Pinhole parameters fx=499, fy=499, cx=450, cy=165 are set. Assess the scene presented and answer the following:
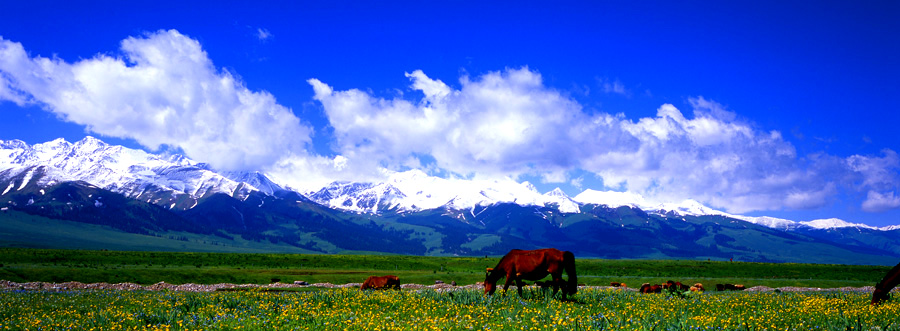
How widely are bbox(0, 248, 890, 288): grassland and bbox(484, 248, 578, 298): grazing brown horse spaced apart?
40.5 metres

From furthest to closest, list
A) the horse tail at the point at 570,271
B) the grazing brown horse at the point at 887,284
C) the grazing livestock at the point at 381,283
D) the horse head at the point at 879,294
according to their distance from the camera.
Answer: the grazing livestock at the point at 381,283 < the horse tail at the point at 570,271 < the horse head at the point at 879,294 < the grazing brown horse at the point at 887,284

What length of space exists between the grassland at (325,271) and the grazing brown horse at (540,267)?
133 ft

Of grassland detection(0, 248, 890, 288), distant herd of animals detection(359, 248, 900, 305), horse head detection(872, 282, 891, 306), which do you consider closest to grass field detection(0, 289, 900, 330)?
horse head detection(872, 282, 891, 306)

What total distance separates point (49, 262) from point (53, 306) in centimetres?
7871

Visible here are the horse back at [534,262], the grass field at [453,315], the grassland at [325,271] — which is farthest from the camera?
the grassland at [325,271]

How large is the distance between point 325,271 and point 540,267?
205 ft

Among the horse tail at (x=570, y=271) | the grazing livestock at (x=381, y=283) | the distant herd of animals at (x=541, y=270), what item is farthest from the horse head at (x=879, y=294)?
the grazing livestock at (x=381, y=283)

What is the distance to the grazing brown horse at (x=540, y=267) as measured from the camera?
76.7ft

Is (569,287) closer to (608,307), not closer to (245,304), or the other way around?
(608,307)

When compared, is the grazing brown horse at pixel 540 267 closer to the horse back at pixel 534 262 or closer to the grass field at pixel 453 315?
the horse back at pixel 534 262

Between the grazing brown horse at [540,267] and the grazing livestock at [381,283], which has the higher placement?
the grazing brown horse at [540,267]

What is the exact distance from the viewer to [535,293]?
958 inches

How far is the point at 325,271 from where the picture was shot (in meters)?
80.3

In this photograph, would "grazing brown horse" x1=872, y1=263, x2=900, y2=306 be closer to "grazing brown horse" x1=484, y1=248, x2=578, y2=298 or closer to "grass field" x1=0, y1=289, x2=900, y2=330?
"grass field" x1=0, y1=289, x2=900, y2=330
